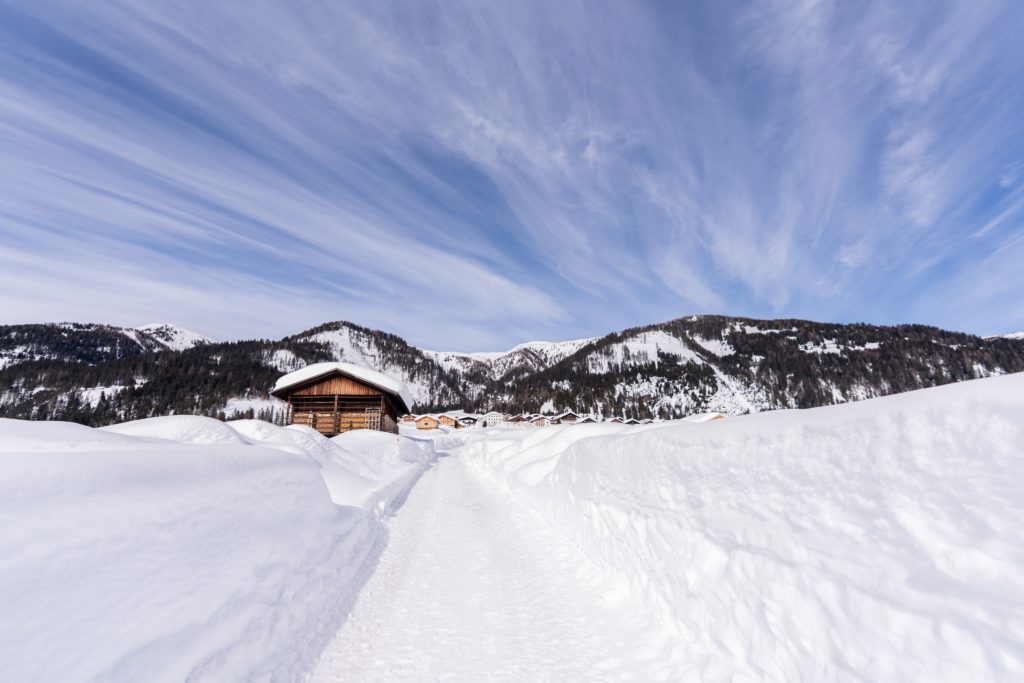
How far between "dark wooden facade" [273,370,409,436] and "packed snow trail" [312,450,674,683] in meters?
26.8

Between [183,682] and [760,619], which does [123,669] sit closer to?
[183,682]

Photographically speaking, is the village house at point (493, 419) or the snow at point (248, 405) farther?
the village house at point (493, 419)

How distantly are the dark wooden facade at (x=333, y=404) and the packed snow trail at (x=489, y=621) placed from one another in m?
26.8

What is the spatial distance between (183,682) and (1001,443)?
6118mm

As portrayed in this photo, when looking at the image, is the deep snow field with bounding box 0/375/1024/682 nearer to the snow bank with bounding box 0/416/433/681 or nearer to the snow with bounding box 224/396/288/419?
the snow bank with bounding box 0/416/433/681

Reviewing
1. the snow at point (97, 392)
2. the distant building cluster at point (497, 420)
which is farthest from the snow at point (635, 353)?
the snow at point (97, 392)

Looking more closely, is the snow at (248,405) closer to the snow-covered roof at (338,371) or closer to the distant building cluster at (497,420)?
the distant building cluster at (497,420)

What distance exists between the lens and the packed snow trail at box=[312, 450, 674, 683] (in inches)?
164

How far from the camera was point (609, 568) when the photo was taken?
656 cm

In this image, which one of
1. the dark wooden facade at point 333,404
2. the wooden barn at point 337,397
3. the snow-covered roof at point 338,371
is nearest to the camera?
the snow-covered roof at point 338,371

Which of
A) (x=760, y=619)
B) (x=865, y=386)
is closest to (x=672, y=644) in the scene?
(x=760, y=619)

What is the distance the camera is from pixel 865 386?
152625 mm

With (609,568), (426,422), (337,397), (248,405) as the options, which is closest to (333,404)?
(337,397)

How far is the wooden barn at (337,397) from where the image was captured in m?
33.2
